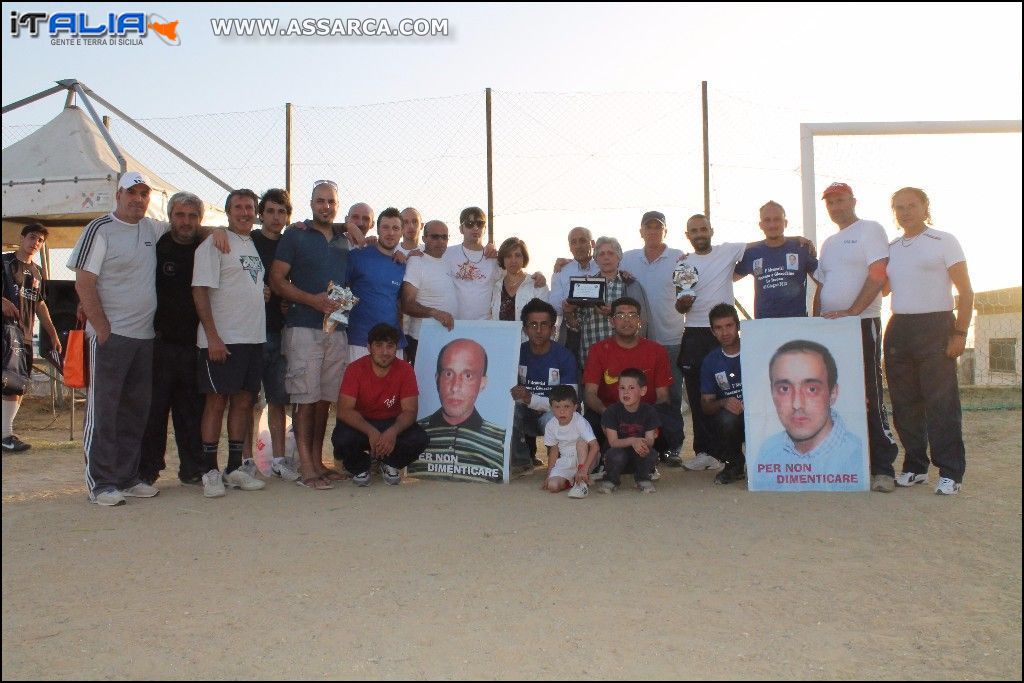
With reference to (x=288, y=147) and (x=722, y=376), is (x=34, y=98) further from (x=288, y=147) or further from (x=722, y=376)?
(x=722, y=376)

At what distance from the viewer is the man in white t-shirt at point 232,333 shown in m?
5.05

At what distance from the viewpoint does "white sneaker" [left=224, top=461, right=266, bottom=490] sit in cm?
528

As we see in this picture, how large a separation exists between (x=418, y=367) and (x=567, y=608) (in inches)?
120

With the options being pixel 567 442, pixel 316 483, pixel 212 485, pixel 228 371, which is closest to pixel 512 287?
pixel 567 442

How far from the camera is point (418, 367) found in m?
6.04

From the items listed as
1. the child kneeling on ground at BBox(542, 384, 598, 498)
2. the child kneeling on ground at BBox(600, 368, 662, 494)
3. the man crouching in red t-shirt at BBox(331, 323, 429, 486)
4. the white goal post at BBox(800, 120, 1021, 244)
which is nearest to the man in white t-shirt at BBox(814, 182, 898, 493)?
the child kneeling on ground at BBox(600, 368, 662, 494)

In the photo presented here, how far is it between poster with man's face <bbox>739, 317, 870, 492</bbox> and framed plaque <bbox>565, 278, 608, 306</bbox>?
1.02m

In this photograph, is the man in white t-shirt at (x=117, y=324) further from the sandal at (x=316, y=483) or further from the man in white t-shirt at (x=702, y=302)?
the man in white t-shirt at (x=702, y=302)

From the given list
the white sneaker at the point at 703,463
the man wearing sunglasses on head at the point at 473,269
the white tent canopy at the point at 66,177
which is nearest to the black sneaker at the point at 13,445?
the white tent canopy at the point at 66,177

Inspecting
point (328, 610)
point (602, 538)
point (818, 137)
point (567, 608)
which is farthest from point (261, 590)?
point (818, 137)

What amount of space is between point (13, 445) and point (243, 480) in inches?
127

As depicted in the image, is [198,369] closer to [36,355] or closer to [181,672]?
[181,672]

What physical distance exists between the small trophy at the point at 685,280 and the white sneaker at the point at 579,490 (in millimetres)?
1531

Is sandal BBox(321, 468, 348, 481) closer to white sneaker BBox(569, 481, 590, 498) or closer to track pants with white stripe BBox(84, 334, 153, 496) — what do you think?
track pants with white stripe BBox(84, 334, 153, 496)
